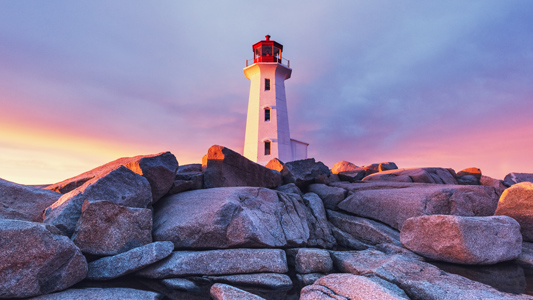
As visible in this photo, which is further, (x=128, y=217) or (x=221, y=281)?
(x=128, y=217)

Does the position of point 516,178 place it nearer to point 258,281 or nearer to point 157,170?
point 258,281

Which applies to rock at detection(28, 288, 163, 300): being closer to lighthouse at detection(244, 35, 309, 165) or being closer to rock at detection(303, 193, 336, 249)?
rock at detection(303, 193, 336, 249)

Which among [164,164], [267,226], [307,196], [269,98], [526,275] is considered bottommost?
[526,275]

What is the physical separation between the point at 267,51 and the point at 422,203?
77.8 feet

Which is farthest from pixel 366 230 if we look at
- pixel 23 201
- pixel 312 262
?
pixel 23 201

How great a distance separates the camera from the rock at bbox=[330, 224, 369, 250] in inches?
344

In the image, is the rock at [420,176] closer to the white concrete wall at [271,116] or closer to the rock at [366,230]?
the rock at [366,230]

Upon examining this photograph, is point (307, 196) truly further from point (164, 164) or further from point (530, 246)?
point (530, 246)

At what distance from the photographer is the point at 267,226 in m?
7.66

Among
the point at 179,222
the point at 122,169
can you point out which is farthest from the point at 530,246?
the point at 122,169

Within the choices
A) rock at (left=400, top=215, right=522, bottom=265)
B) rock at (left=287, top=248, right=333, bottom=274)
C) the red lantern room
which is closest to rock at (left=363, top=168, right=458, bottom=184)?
rock at (left=400, top=215, right=522, bottom=265)

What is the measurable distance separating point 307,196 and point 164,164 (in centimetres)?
497

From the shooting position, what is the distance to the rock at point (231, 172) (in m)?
10.5

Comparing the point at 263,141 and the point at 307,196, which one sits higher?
the point at 263,141
